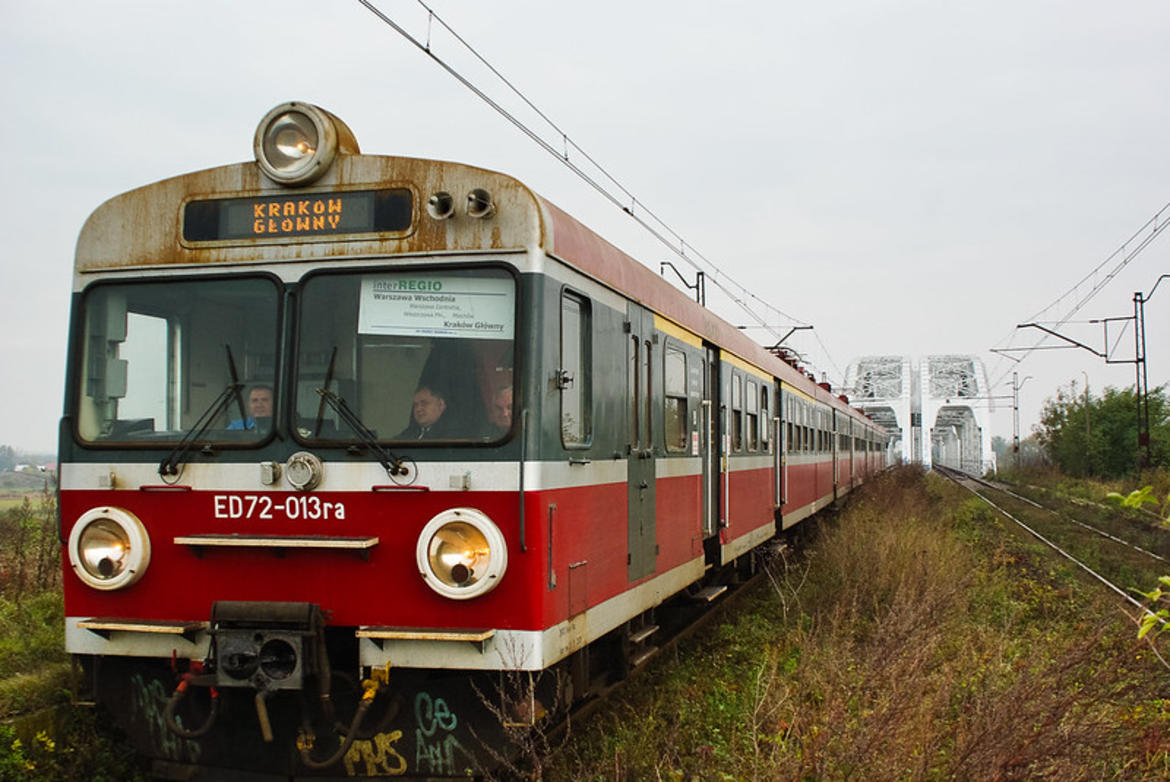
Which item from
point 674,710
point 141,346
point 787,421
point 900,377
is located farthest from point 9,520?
point 900,377

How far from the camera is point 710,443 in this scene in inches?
361

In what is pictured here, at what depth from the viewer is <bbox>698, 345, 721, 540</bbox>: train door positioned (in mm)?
8867

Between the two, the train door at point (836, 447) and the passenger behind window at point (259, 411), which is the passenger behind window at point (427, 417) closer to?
the passenger behind window at point (259, 411)

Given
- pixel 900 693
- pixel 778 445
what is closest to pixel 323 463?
pixel 900 693

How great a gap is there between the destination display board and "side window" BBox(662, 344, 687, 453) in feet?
9.18

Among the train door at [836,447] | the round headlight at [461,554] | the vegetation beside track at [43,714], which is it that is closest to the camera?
the round headlight at [461,554]

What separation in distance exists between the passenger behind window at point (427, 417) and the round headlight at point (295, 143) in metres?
1.19

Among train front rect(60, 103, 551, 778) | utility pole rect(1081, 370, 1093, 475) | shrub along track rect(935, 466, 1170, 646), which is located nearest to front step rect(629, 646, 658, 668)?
train front rect(60, 103, 551, 778)

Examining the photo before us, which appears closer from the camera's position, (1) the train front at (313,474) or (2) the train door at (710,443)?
(1) the train front at (313,474)

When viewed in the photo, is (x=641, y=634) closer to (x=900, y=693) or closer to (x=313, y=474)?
(x=900, y=693)

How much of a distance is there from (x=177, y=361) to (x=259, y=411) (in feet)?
1.73

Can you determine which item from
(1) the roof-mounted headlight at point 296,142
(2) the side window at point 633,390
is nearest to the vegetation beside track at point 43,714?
(1) the roof-mounted headlight at point 296,142

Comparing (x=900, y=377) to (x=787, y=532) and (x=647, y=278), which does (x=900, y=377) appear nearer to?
(x=787, y=532)

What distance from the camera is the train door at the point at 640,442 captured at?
6582 mm
